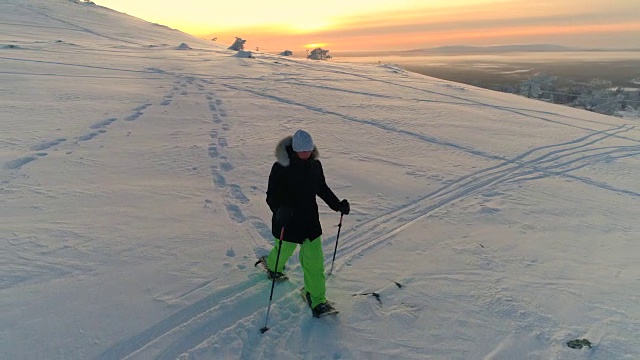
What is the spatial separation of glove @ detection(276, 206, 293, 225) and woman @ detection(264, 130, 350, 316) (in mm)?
44

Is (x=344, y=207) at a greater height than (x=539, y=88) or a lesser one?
lesser

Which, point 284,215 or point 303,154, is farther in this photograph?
point 303,154

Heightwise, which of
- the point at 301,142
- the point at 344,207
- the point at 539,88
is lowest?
the point at 344,207

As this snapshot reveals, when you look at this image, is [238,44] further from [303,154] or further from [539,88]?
[539,88]

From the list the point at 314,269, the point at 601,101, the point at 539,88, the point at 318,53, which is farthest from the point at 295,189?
the point at 539,88

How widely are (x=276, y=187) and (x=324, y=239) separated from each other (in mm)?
1936

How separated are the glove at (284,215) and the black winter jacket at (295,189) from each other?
0.68 ft

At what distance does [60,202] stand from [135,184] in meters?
1.14

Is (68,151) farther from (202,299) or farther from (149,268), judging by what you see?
(202,299)

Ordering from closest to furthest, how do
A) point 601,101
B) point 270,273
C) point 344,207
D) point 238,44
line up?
point 344,207
point 270,273
point 238,44
point 601,101

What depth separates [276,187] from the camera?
12.4 feet

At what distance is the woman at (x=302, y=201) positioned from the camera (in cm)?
374

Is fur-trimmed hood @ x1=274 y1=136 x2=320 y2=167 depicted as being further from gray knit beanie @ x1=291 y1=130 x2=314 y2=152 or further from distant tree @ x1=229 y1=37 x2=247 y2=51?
distant tree @ x1=229 y1=37 x2=247 y2=51

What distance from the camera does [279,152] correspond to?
3.74 metres
